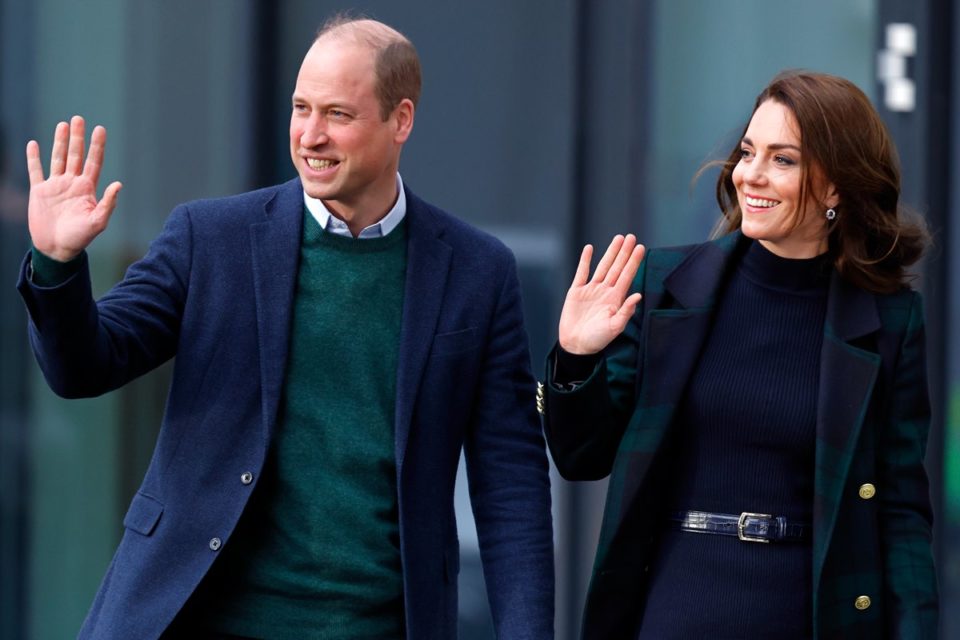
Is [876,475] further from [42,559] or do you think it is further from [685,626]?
[42,559]

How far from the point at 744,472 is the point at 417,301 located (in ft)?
2.58

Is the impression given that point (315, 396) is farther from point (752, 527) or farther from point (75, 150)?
point (752, 527)

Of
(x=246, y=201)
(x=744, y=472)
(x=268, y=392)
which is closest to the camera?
(x=268, y=392)

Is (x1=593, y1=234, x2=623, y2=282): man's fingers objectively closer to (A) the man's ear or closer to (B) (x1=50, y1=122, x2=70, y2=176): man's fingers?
(A) the man's ear

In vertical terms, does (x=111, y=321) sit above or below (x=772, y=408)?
above

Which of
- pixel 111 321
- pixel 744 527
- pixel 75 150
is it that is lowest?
pixel 744 527

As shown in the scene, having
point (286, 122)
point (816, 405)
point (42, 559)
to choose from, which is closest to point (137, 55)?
point (286, 122)

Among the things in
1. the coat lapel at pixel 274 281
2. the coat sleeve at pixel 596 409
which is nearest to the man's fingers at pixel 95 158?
the coat lapel at pixel 274 281

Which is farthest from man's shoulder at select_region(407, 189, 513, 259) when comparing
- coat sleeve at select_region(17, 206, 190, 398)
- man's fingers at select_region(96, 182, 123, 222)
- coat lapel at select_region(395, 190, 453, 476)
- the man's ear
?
man's fingers at select_region(96, 182, 123, 222)

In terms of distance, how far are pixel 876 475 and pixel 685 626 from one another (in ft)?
1.78

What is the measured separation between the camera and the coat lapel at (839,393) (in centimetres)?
342

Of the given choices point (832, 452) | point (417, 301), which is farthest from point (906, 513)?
point (417, 301)

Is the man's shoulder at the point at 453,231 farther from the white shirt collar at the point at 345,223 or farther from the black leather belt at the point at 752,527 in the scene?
the black leather belt at the point at 752,527

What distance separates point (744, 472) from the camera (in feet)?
11.4
